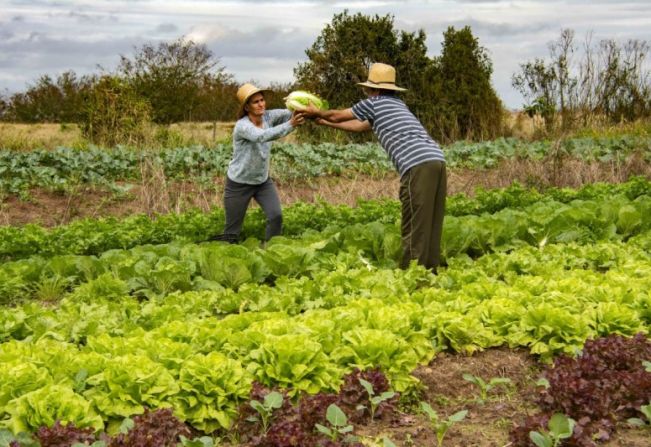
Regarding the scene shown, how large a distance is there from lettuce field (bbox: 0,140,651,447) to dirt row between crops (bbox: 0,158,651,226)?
3894 millimetres

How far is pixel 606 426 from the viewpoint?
14.4 feet

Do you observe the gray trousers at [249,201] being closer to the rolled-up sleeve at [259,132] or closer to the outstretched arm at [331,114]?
the rolled-up sleeve at [259,132]

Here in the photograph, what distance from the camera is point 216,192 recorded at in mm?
13656

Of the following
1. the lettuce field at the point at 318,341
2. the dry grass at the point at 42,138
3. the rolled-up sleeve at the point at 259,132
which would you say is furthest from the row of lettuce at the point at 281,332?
the dry grass at the point at 42,138

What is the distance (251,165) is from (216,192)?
190 inches

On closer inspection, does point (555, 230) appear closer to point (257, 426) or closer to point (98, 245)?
point (98, 245)

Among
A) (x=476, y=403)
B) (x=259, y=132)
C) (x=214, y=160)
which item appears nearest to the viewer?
(x=476, y=403)

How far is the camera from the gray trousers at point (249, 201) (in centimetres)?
909

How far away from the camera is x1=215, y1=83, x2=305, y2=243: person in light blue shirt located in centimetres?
868

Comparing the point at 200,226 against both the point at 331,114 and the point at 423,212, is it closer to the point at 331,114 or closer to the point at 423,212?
the point at 331,114

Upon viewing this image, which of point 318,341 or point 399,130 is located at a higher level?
point 399,130

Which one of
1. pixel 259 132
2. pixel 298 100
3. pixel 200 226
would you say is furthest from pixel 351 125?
pixel 200 226

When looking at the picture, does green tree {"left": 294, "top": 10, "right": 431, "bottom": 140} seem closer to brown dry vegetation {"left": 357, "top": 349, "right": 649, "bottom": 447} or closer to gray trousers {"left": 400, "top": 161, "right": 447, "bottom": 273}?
gray trousers {"left": 400, "top": 161, "right": 447, "bottom": 273}

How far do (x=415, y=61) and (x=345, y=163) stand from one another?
6.13 metres
